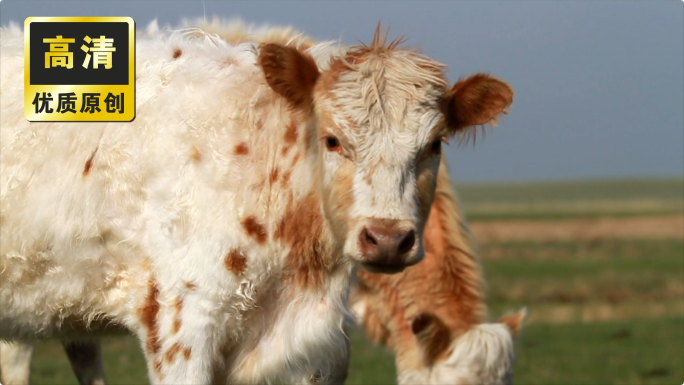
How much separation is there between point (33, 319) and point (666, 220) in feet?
176

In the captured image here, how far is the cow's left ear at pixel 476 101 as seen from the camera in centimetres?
535

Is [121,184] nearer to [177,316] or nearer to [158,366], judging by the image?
[177,316]

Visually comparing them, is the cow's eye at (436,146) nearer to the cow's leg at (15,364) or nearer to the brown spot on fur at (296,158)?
the brown spot on fur at (296,158)

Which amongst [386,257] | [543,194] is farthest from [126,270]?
[543,194]

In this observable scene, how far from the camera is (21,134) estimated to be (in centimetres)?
547

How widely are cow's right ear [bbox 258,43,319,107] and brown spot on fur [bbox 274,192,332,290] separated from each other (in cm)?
59

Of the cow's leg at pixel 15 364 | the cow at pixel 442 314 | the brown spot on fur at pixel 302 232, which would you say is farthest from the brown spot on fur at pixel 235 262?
the cow's leg at pixel 15 364

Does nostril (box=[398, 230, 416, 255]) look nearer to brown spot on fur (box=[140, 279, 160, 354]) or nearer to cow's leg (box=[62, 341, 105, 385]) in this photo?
brown spot on fur (box=[140, 279, 160, 354])

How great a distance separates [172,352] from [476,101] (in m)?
2.33

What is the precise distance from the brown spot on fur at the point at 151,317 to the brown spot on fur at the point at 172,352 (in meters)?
0.10

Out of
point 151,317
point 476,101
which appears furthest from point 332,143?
point 151,317

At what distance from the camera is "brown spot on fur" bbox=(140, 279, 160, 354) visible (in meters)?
5.04

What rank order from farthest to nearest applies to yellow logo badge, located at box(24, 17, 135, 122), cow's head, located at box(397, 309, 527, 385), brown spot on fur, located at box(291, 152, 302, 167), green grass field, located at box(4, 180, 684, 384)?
1. green grass field, located at box(4, 180, 684, 384)
2. cow's head, located at box(397, 309, 527, 385)
3. yellow logo badge, located at box(24, 17, 135, 122)
4. brown spot on fur, located at box(291, 152, 302, 167)

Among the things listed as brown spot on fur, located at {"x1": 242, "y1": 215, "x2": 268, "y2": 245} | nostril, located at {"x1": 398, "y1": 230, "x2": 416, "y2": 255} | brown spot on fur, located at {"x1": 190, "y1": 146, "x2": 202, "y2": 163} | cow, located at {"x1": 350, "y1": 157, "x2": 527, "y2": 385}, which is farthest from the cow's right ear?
cow, located at {"x1": 350, "y1": 157, "x2": 527, "y2": 385}
